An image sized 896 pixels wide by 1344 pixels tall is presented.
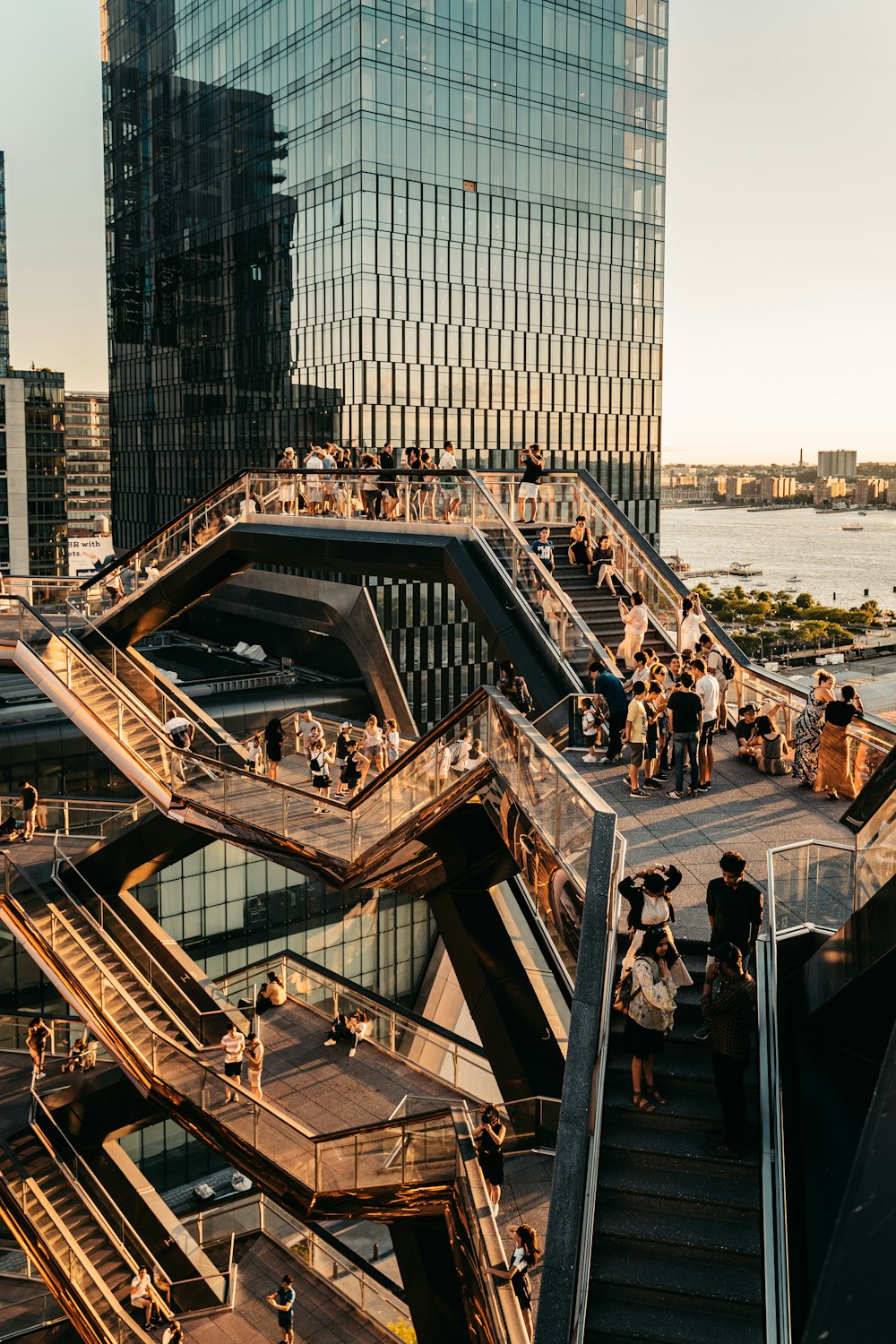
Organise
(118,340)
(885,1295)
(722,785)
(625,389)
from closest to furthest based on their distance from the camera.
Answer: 1. (885,1295)
2. (722,785)
3. (625,389)
4. (118,340)

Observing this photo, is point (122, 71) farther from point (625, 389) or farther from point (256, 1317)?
point (256, 1317)

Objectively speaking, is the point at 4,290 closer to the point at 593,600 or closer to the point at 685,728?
the point at 593,600

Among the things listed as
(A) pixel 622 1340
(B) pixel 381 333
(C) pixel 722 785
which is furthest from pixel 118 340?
(A) pixel 622 1340

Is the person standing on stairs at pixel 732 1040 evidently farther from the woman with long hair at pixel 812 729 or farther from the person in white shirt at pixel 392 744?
the person in white shirt at pixel 392 744

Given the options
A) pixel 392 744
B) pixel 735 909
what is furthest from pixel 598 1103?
pixel 392 744

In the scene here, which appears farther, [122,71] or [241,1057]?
[122,71]

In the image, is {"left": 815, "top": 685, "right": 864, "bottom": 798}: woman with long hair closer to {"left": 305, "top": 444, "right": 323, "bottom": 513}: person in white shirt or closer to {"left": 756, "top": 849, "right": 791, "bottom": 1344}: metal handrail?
{"left": 756, "top": 849, "right": 791, "bottom": 1344}: metal handrail

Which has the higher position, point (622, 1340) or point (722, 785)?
point (722, 785)
